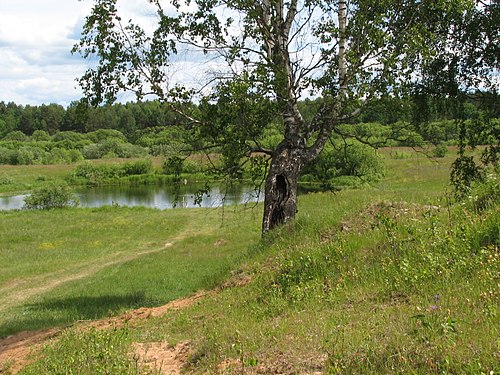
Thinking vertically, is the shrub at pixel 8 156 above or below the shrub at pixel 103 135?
below

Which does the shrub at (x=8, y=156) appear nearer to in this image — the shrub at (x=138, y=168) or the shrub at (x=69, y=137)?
the shrub at (x=138, y=168)

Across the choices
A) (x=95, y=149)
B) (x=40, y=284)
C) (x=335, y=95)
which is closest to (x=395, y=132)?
(x=335, y=95)

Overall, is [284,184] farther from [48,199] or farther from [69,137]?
[69,137]

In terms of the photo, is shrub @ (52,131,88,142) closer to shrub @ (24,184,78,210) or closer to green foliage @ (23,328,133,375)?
shrub @ (24,184,78,210)

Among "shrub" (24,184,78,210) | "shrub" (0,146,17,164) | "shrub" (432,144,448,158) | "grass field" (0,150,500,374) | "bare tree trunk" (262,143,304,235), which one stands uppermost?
"shrub" (432,144,448,158)

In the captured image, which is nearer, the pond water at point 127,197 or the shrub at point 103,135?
the pond water at point 127,197

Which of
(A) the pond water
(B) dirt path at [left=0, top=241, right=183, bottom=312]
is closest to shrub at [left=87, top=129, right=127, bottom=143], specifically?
(A) the pond water

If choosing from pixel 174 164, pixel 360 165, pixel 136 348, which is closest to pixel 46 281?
pixel 174 164

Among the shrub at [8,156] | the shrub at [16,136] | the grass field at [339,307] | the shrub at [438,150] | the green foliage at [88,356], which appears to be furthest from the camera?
the shrub at [16,136]

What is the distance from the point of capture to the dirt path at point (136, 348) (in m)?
6.00

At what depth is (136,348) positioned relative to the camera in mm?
6656

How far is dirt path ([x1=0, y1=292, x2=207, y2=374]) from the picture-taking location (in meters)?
6.00

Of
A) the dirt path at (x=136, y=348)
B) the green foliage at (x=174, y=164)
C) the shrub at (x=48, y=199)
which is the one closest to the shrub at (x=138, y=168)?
the shrub at (x=48, y=199)

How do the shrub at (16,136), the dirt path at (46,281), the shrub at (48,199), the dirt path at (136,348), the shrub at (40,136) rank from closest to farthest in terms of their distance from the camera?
1. the dirt path at (136,348)
2. the dirt path at (46,281)
3. the shrub at (48,199)
4. the shrub at (16,136)
5. the shrub at (40,136)
